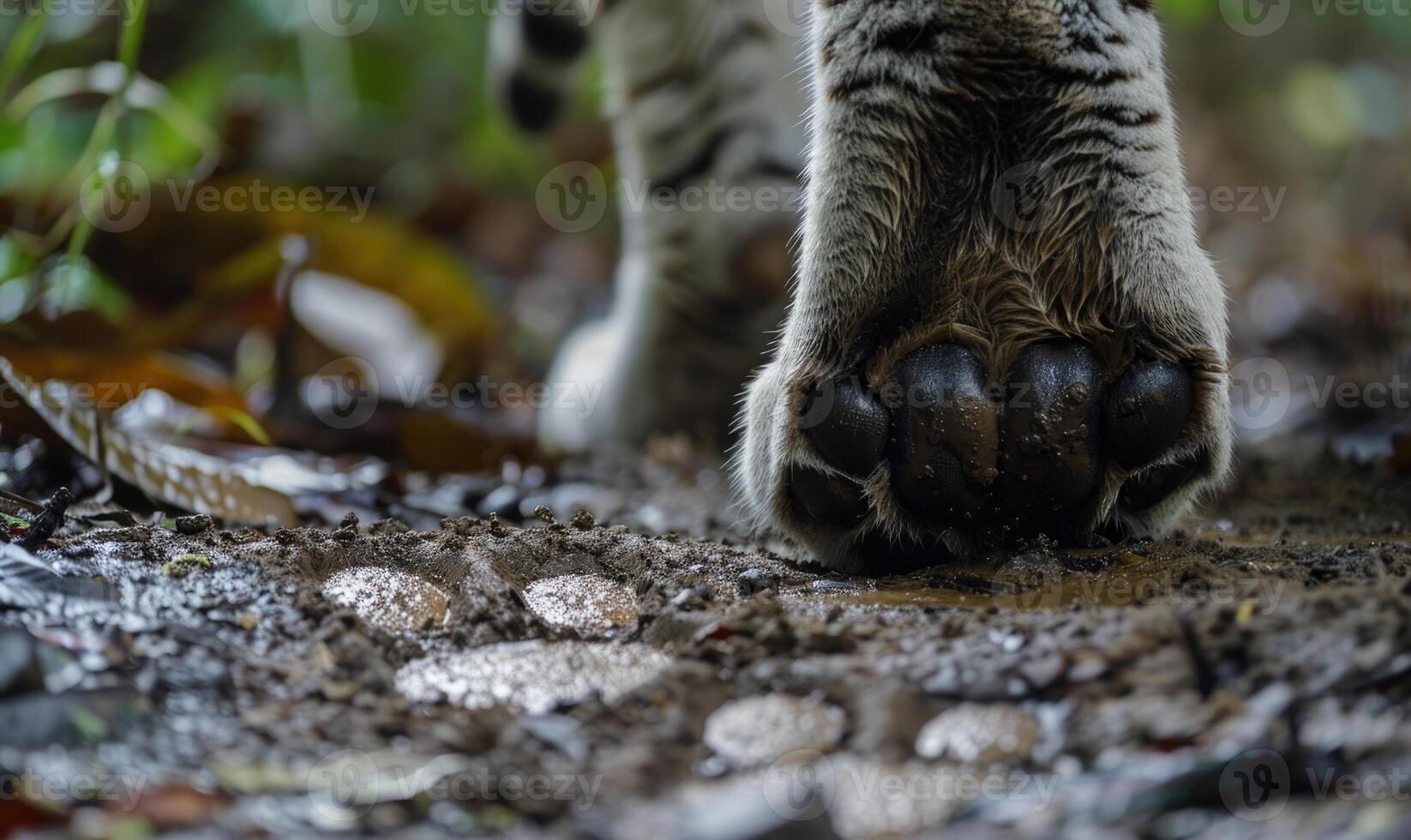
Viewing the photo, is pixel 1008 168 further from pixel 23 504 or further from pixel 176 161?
pixel 176 161

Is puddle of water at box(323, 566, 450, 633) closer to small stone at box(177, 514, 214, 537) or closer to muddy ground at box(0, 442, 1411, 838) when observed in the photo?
muddy ground at box(0, 442, 1411, 838)

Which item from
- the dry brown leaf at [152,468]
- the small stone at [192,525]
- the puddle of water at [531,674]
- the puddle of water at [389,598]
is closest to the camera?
the puddle of water at [531,674]

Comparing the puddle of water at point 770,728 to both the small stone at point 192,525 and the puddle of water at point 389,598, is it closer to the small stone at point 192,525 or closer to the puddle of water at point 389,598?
the puddle of water at point 389,598

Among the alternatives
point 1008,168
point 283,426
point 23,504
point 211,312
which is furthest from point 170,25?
point 1008,168

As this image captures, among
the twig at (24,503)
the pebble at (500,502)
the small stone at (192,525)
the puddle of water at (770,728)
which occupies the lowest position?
the puddle of water at (770,728)

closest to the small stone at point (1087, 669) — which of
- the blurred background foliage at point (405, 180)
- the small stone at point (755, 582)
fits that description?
the small stone at point (755, 582)

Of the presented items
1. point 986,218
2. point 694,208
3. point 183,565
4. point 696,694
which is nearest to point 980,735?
point 696,694

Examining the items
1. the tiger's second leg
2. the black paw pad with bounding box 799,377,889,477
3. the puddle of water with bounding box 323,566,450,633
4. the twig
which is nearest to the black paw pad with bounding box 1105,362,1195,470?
the black paw pad with bounding box 799,377,889,477
